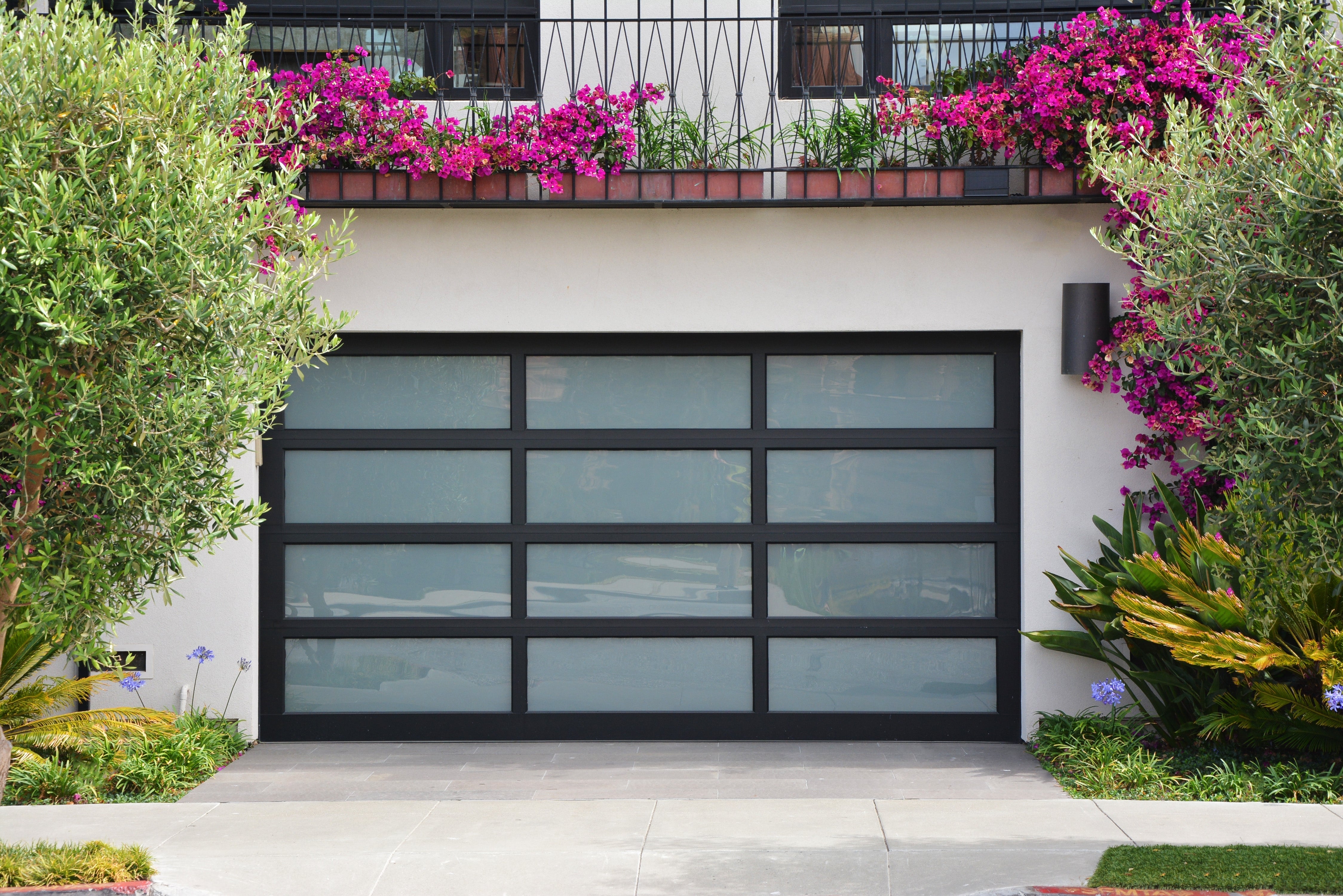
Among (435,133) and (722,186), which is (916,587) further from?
(435,133)

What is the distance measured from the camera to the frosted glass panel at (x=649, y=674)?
7.50 metres

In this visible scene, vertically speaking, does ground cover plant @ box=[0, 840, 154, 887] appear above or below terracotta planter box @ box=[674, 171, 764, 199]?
below

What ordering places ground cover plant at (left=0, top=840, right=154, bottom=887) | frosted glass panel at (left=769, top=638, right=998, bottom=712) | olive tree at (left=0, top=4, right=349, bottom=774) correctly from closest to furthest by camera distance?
1. olive tree at (left=0, top=4, right=349, bottom=774)
2. ground cover plant at (left=0, top=840, right=154, bottom=887)
3. frosted glass panel at (left=769, top=638, right=998, bottom=712)

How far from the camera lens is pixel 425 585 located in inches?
297

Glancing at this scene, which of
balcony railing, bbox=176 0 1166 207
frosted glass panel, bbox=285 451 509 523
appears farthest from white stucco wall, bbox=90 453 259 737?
balcony railing, bbox=176 0 1166 207

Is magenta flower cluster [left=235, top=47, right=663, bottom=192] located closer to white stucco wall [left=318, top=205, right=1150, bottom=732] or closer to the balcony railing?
the balcony railing

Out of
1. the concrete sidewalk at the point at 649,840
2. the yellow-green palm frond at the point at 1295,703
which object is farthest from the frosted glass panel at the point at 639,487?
the yellow-green palm frond at the point at 1295,703

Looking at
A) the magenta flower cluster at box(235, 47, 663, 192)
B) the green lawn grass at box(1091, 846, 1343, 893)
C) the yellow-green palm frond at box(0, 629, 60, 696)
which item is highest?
the magenta flower cluster at box(235, 47, 663, 192)

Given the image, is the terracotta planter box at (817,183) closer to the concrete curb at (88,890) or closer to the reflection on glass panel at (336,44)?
the reflection on glass panel at (336,44)

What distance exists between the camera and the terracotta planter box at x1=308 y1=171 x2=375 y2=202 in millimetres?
7102

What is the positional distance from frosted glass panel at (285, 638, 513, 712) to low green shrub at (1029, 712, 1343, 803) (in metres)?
3.26

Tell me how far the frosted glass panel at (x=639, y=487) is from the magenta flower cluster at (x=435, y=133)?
66.4 inches

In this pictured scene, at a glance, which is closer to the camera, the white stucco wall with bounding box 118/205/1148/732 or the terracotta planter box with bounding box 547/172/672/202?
the terracotta planter box with bounding box 547/172/672/202

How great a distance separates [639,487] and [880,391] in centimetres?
159
